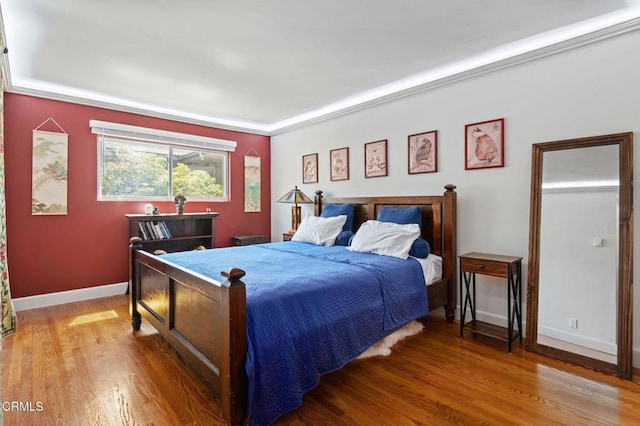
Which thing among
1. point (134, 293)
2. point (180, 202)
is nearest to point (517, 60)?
point (134, 293)

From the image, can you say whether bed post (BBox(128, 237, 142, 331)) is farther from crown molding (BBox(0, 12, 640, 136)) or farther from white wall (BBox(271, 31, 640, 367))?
white wall (BBox(271, 31, 640, 367))

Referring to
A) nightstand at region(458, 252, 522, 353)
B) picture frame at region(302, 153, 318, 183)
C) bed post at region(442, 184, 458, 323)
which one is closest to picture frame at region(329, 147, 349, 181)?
picture frame at region(302, 153, 318, 183)

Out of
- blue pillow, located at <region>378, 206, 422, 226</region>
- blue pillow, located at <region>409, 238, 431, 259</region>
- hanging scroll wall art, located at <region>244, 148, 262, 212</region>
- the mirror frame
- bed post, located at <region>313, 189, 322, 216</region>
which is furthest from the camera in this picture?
hanging scroll wall art, located at <region>244, 148, 262, 212</region>

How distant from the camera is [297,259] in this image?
9.27 feet

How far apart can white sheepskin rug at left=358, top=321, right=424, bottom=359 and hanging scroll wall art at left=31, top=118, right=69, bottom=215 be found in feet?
12.2

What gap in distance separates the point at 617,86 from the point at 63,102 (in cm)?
530

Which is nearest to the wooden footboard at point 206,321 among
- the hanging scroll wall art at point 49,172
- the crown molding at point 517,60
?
the hanging scroll wall art at point 49,172

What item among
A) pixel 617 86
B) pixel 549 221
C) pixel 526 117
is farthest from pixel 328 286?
pixel 617 86

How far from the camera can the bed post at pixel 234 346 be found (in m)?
1.53

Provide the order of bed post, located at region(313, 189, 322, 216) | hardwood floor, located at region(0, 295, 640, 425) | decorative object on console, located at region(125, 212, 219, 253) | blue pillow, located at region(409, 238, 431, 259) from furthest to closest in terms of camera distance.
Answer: bed post, located at region(313, 189, 322, 216)
decorative object on console, located at region(125, 212, 219, 253)
blue pillow, located at region(409, 238, 431, 259)
hardwood floor, located at region(0, 295, 640, 425)

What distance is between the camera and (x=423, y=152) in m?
3.45

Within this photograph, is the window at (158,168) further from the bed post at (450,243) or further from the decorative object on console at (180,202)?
the bed post at (450,243)

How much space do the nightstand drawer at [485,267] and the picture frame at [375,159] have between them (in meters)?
1.47

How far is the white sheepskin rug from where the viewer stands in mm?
2479
